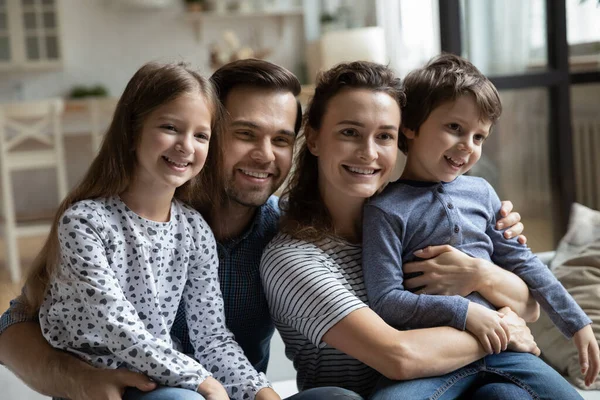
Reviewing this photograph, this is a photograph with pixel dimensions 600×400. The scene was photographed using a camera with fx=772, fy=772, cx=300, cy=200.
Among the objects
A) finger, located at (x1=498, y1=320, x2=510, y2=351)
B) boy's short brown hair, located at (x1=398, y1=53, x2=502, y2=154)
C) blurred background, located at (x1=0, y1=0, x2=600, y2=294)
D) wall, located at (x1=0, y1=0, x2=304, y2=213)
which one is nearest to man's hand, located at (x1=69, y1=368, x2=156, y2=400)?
finger, located at (x1=498, y1=320, x2=510, y2=351)

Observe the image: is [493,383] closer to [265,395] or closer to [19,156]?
[265,395]

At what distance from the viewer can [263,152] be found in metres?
1.58

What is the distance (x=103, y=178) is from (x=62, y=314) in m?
0.25

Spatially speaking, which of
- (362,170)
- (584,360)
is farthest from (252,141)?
(584,360)

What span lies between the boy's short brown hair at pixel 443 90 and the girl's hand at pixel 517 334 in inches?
15.6

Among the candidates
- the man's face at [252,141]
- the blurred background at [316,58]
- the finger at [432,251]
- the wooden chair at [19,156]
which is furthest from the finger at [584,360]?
the wooden chair at [19,156]

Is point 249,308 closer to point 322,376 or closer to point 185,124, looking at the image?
point 322,376

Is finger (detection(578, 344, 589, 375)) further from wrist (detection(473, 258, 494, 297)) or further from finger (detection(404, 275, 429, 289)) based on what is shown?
finger (detection(404, 275, 429, 289))

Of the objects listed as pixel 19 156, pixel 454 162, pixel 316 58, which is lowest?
pixel 19 156

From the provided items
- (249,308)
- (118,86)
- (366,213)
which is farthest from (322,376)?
(118,86)

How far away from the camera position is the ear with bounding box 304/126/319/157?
5.24 ft

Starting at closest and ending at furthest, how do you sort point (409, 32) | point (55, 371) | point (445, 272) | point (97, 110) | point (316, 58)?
point (55, 371), point (445, 272), point (97, 110), point (409, 32), point (316, 58)

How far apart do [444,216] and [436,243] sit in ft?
0.19

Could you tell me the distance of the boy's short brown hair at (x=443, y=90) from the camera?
5.07 ft
